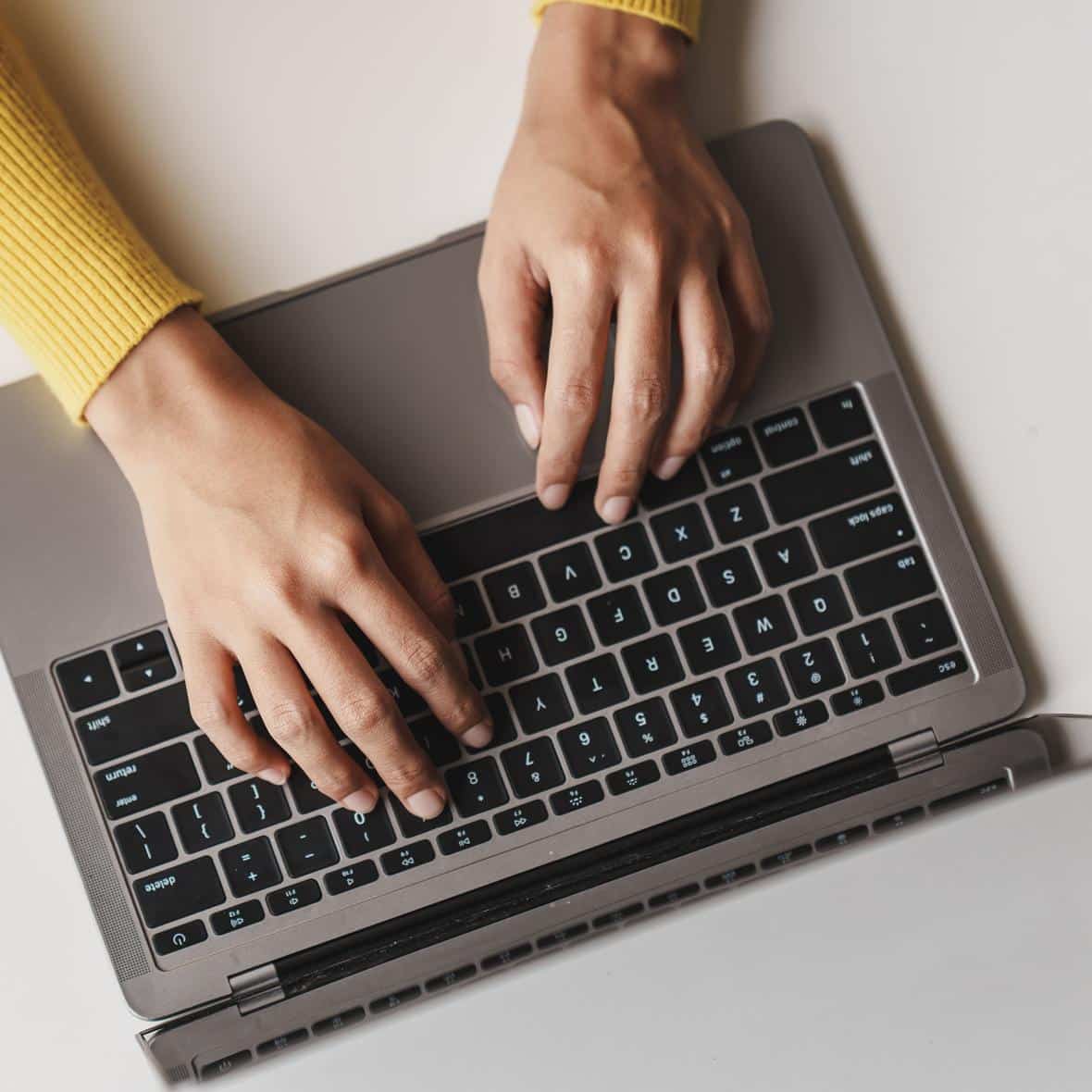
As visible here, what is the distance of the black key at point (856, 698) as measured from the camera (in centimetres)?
48

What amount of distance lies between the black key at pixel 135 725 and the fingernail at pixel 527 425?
0.70 ft

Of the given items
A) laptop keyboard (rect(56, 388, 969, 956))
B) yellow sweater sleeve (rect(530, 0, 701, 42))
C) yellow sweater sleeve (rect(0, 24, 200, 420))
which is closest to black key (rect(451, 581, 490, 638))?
laptop keyboard (rect(56, 388, 969, 956))

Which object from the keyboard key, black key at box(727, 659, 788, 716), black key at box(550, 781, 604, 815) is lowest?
black key at box(550, 781, 604, 815)

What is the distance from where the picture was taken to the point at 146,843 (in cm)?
47

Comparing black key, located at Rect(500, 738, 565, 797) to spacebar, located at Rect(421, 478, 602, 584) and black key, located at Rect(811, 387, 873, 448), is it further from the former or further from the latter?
black key, located at Rect(811, 387, 873, 448)

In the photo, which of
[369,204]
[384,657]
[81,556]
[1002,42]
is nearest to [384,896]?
[384,657]

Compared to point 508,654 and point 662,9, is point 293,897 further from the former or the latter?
point 662,9

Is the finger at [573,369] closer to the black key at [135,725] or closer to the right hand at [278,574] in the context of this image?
the right hand at [278,574]

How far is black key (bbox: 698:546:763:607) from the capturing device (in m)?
0.48

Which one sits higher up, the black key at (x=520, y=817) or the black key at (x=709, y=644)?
the black key at (x=709, y=644)

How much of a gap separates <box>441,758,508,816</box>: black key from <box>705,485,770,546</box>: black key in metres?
0.16

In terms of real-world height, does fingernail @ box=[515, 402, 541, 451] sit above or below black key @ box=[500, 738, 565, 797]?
above

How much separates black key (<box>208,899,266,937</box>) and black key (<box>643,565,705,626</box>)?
24 centimetres

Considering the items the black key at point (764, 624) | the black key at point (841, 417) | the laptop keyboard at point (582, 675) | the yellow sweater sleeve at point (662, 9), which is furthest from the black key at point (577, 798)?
the yellow sweater sleeve at point (662, 9)
